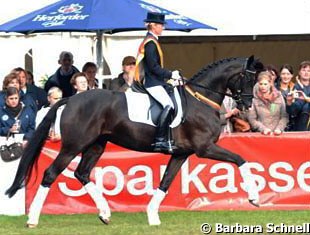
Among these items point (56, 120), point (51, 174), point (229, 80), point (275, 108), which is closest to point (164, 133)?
point (229, 80)

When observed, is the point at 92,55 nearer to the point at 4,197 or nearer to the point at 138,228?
the point at 4,197

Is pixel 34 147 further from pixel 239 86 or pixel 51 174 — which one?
pixel 239 86

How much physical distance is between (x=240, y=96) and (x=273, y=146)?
55.5 inches

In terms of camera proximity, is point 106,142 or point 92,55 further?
point 92,55

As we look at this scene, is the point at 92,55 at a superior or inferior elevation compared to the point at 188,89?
inferior

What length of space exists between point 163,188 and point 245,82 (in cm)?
170

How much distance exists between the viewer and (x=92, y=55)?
1955 centimetres

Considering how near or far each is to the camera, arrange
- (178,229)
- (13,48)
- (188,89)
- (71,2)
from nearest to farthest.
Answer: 1. (178,229)
2. (188,89)
3. (71,2)
4. (13,48)

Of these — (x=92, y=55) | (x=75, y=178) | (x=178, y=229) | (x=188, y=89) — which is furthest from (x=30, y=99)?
(x=92, y=55)

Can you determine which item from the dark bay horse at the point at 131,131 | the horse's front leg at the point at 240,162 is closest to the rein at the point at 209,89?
the dark bay horse at the point at 131,131

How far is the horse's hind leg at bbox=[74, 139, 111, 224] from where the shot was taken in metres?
13.0

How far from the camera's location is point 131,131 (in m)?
13.0

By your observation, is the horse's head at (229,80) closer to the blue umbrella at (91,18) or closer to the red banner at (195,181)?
the red banner at (195,181)

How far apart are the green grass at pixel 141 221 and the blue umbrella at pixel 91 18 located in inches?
116
